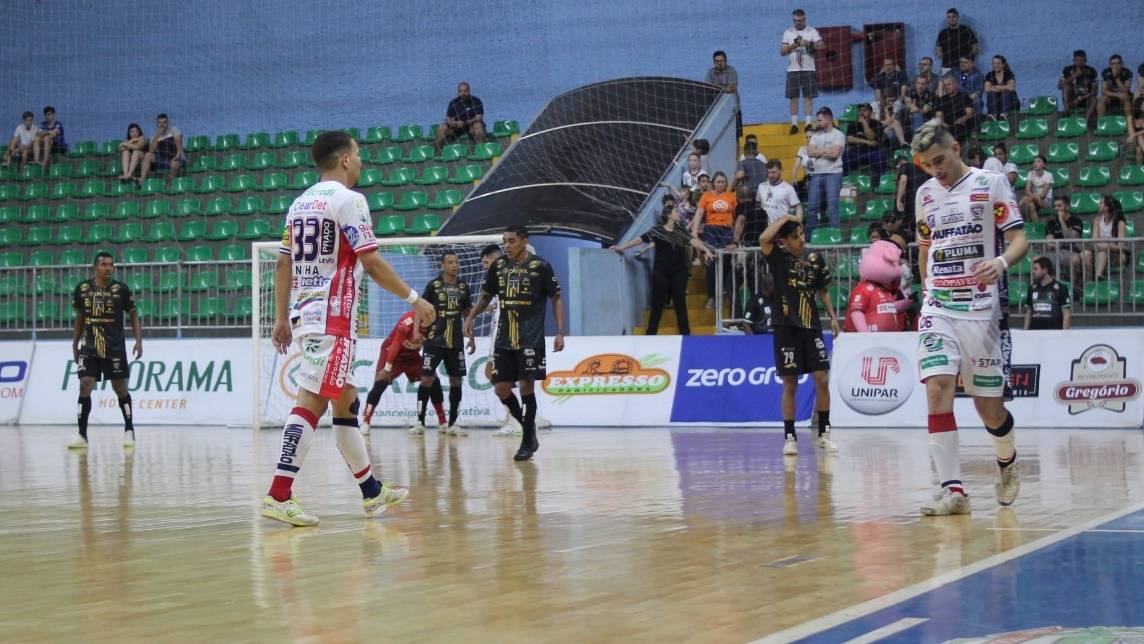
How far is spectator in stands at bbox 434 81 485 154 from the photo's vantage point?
Answer: 28.7 meters

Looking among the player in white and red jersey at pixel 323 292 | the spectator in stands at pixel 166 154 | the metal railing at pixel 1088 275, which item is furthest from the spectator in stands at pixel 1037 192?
the spectator in stands at pixel 166 154

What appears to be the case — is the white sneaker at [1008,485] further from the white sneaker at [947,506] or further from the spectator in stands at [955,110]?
the spectator in stands at [955,110]

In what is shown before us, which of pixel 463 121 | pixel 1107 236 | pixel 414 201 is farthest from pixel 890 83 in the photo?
pixel 414 201

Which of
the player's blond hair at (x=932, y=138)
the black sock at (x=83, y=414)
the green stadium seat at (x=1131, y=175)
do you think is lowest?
the black sock at (x=83, y=414)

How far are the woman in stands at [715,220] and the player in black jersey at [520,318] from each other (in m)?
8.44

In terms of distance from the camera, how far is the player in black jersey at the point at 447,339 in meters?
18.2

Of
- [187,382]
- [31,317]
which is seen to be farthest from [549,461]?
[31,317]

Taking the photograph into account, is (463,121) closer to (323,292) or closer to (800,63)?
(800,63)

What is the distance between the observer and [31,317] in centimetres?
2403

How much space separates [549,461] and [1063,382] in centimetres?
768

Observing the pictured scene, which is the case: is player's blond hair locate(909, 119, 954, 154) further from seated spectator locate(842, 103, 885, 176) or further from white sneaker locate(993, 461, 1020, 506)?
seated spectator locate(842, 103, 885, 176)

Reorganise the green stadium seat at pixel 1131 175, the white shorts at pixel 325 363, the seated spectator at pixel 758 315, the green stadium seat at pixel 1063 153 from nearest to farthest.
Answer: the white shorts at pixel 325 363 → the seated spectator at pixel 758 315 → the green stadium seat at pixel 1131 175 → the green stadium seat at pixel 1063 153

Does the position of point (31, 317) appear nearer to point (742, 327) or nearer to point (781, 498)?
point (742, 327)

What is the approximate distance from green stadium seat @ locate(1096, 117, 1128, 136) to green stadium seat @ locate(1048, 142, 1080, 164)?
46 cm
